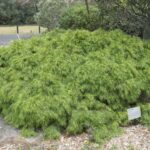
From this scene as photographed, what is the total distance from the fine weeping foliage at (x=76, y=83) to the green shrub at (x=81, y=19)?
280 centimetres

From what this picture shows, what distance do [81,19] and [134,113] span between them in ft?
14.5

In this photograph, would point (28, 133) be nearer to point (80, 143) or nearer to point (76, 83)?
point (80, 143)

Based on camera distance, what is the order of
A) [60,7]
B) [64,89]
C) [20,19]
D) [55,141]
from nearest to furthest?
1. [55,141]
2. [64,89]
3. [60,7]
4. [20,19]

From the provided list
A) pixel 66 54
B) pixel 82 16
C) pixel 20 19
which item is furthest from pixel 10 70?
pixel 20 19

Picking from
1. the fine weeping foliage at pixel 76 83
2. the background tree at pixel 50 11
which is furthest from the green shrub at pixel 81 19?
the background tree at pixel 50 11

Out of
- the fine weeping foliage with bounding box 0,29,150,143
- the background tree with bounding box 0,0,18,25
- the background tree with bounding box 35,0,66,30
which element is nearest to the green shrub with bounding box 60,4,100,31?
the fine weeping foliage with bounding box 0,29,150,143

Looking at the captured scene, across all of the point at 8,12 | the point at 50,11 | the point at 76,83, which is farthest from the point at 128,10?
the point at 8,12

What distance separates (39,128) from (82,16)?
4.76 m

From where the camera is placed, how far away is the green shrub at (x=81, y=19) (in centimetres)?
838

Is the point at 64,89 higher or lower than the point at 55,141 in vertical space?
higher

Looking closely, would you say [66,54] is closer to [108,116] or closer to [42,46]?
[42,46]

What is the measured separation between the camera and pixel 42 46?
548cm

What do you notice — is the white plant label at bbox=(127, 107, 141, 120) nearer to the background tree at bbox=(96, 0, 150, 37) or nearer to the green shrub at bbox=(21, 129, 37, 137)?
the green shrub at bbox=(21, 129, 37, 137)

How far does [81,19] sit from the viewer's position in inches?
346
